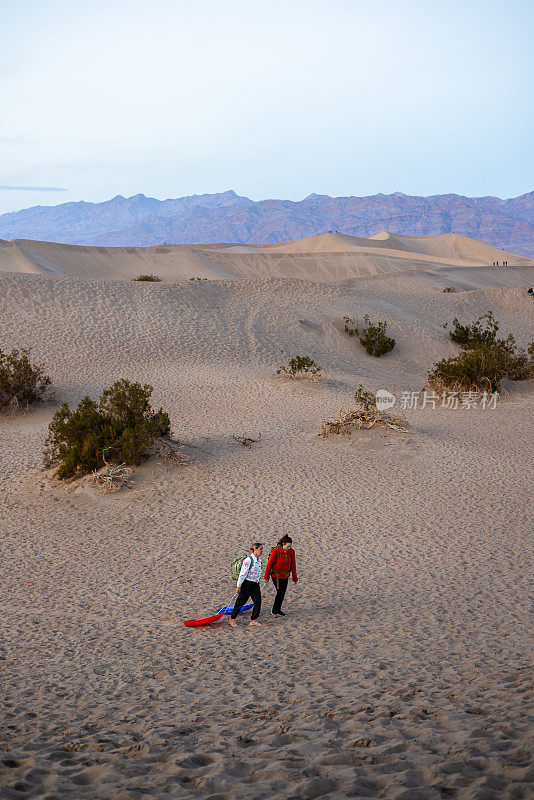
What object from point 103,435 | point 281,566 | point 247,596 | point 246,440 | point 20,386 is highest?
point 20,386

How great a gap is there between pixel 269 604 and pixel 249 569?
1096 millimetres

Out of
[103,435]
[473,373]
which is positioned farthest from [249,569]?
[473,373]

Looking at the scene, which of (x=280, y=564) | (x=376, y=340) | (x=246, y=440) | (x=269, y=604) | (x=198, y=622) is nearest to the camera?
(x=198, y=622)

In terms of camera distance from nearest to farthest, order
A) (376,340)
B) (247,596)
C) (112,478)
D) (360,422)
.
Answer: (247,596), (112,478), (360,422), (376,340)

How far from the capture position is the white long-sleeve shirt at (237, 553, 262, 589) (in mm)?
7226

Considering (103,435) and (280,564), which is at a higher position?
(103,435)

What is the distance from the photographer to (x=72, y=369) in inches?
817

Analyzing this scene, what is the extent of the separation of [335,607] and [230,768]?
403 cm

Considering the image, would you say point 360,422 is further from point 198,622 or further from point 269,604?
point 198,622

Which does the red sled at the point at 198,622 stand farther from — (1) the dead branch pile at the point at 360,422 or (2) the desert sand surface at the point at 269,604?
(1) the dead branch pile at the point at 360,422

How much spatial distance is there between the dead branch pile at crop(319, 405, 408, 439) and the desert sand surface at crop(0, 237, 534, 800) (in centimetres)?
24

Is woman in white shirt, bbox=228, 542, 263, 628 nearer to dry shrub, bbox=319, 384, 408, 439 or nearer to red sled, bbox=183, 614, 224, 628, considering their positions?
red sled, bbox=183, 614, 224, 628

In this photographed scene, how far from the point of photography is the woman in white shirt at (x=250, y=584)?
724 cm

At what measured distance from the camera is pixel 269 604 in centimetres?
808
